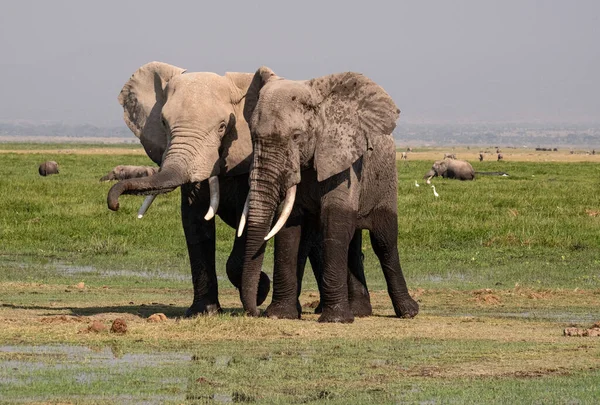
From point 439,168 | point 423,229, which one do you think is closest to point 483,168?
point 439,168

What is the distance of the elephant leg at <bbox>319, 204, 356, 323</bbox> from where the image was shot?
11.9m

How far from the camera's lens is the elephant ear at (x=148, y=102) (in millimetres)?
12633

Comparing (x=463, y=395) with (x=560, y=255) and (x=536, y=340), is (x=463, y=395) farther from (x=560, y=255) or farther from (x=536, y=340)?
(x=560, y=255)

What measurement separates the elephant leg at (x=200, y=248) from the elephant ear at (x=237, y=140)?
460 mm

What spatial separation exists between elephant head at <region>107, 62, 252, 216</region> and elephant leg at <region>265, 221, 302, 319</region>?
754mm

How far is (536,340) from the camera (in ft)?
34.9

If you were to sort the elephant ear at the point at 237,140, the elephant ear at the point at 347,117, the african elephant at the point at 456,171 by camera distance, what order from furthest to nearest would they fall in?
the african elephant at the point at 456,171 → the elephant ear at the point at 237,140 → the elephant ear at the point at 347,117

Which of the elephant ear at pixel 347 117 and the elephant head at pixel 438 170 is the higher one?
the elephant ear at pixel 347 117

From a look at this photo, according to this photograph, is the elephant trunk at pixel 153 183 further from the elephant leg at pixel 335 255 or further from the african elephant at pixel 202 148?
the elephant leg at pixel 335 255

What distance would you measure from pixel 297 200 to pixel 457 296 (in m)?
3.84

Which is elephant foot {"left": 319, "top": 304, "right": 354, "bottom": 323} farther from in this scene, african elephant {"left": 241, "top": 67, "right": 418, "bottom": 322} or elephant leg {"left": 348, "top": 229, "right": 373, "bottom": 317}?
elephant leg {"left": 348, "top": 229, "right": 373, "bottom": 317}

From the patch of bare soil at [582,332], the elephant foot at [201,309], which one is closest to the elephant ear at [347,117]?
the elephant foot at [201,309]

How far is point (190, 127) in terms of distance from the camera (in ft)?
38.8

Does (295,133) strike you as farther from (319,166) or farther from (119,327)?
(119,327)
